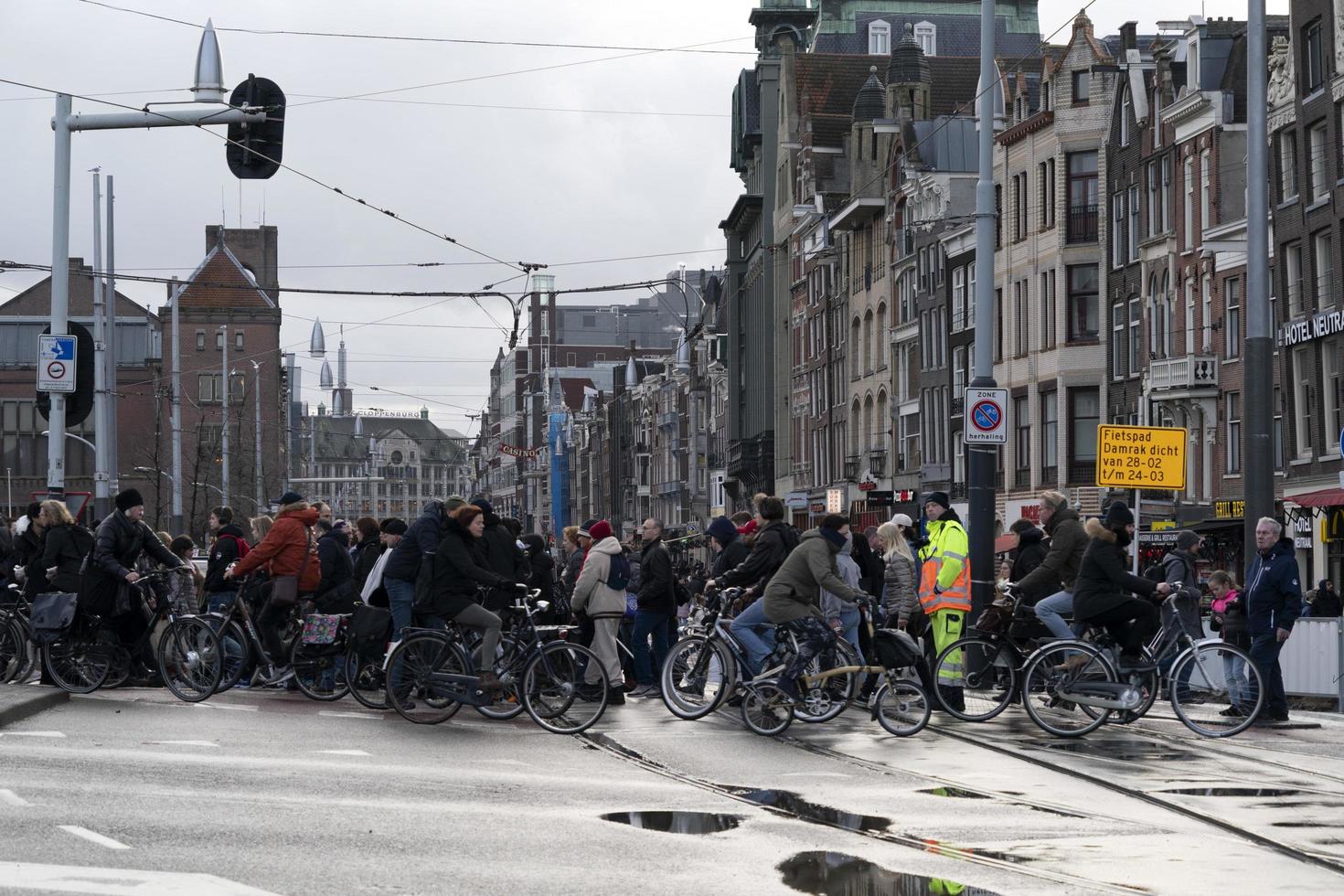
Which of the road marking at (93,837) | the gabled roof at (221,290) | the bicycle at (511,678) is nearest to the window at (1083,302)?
the bicycle at (511,678)

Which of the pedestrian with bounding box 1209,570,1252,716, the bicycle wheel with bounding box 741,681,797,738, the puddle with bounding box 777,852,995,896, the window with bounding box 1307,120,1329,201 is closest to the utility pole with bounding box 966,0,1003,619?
the pedestrian with bounding box 1209,570,1252,716

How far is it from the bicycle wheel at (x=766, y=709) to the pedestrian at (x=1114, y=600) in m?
2.38

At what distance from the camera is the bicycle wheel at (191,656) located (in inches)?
692

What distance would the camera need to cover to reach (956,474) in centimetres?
5766

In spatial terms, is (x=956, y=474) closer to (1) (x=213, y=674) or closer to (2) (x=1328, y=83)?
(2) (x=1328, y=83)

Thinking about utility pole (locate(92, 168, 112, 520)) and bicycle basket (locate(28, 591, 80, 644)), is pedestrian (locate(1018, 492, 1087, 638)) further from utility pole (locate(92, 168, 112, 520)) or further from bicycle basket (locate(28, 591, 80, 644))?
utility pole (locate(92, 168, 112, 520))

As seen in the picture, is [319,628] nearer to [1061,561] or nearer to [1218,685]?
[1061,561]

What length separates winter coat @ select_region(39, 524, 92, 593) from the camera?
18219mm

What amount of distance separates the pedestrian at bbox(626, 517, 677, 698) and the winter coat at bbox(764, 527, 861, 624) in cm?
322

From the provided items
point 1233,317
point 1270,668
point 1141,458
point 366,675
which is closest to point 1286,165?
point 1233,317

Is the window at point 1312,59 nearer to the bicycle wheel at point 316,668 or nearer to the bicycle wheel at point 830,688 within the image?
the bicycle wheel at point 830,688

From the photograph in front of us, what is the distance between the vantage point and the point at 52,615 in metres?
17.8

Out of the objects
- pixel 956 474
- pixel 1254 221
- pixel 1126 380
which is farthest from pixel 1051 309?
pixel 1254 221

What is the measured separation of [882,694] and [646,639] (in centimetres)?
460
